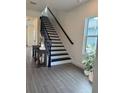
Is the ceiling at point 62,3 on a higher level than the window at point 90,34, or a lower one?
higher

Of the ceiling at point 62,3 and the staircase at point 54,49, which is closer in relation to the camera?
the ceiling at point 62,3

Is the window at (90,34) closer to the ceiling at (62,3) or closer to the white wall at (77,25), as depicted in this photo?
the white wall at (77,25)

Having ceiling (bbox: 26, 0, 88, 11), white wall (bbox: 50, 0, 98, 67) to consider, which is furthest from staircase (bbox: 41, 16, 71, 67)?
ceiling (bbox: 26, 0, 88, 11)

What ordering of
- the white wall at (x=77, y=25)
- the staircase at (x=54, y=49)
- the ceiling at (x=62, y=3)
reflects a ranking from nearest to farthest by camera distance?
1. the white wall at (x=77, y=25)
2. the ceiling at (x=62, y=3)
3. the staircase at (x=54, y=49)

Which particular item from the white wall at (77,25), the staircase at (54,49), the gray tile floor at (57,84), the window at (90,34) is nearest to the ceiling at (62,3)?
the white wall at (77,25)

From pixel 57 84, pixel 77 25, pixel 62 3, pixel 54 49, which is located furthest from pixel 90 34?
pixel 57 84

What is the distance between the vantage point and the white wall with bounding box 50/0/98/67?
518 centimetres

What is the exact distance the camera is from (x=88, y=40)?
5477 mm

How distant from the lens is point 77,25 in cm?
606

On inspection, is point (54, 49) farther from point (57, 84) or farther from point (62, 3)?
point (57, 84)

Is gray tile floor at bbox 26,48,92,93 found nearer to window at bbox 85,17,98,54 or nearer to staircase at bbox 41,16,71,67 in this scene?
window at bbox 85,17,98,54

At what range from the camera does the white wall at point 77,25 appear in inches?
204
